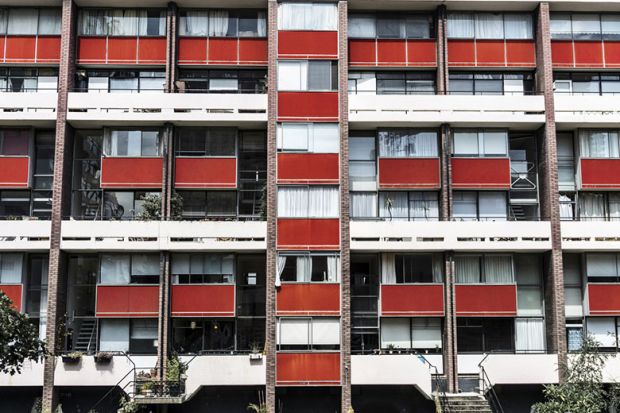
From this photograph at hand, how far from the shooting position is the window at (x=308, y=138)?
32.9 meters

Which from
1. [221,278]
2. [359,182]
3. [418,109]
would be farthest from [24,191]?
[418,109]

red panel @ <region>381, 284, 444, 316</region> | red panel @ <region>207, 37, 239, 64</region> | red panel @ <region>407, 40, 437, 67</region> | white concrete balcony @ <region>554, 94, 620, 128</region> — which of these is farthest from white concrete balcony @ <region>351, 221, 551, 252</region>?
red panel @ <region>207, 37, 239, 64</region>

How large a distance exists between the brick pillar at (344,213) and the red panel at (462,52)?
5.18 meters

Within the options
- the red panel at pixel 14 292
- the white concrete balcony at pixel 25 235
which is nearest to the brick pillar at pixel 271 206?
the white concrete balcony at pixel 25 235

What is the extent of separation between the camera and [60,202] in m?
32.7

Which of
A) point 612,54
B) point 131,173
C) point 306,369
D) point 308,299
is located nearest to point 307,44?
point 131,173

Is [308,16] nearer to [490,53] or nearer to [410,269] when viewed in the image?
[490,53]

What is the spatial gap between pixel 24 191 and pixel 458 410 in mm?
21510

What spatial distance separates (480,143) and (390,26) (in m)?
7.04

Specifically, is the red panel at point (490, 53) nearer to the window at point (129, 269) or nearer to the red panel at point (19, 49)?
the window at point (129, 269)

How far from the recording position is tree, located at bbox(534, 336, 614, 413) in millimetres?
29469

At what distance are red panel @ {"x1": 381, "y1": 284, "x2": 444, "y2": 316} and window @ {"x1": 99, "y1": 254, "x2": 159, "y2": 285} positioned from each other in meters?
10.3

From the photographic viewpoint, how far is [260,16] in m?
35.4

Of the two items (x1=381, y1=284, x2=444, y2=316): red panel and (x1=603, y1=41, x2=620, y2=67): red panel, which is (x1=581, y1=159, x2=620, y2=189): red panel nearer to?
(x1=603, y1=41, x2=620, y2=67): red panel
